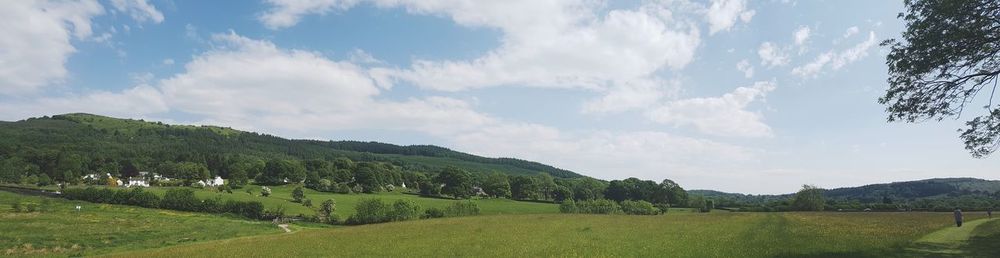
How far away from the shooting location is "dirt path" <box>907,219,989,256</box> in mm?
26312

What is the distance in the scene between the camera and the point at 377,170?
652ft

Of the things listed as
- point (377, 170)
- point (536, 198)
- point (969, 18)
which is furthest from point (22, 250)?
point (377, 170)

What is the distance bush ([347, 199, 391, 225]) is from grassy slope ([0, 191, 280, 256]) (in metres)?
20.8

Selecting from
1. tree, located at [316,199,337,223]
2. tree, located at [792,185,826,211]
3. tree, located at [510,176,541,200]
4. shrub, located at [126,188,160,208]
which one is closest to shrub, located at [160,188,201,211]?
shrub, located at [126,188,160,208]

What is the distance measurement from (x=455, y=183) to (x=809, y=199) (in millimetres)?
100216

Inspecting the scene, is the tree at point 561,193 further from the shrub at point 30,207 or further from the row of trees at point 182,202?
the shrub at point 30,207

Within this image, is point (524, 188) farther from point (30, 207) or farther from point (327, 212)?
point (30, 207)

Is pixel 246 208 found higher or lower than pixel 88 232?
higher

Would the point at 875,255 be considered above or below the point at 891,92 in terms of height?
below

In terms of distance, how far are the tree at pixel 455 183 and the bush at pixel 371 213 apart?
6710 centimetres

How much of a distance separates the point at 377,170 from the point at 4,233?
138508mm

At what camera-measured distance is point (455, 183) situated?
17600 centimetres

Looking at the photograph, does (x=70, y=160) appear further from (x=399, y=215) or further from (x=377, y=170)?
(x=399, y=215)

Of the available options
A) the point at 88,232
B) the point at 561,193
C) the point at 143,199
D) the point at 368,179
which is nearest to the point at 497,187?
the point at 561,193
